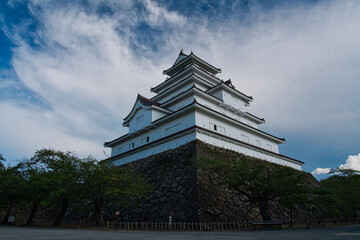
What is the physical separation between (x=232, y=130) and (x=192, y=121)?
5.53 m

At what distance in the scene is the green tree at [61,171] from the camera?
15.5 m

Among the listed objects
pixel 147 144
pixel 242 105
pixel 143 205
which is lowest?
pixel 143 205

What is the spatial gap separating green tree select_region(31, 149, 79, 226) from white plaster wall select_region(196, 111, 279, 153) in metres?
10.7

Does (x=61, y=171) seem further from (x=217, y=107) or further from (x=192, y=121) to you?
(x=217, y=107)

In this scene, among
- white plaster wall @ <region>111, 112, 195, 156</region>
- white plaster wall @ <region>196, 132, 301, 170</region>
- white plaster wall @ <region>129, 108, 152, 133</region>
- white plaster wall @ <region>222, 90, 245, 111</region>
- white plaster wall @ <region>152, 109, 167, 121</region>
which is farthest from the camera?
white plaster wall @ <region>222, 90, 245, 111</region>

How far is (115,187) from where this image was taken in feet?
51.2

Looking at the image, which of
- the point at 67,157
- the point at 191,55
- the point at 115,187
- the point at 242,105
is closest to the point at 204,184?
the point at 115,187

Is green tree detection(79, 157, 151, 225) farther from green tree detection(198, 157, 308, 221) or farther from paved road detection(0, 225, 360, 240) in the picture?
green tree detection(198, 157, 308, 221)

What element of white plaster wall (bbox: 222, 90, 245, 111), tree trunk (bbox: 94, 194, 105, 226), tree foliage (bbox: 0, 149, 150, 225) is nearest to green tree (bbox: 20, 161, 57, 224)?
tree foliage (bbox: 0, 149, 150, 225)

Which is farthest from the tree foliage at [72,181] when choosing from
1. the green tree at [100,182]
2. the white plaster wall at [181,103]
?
the white plaster wall at [181,103]

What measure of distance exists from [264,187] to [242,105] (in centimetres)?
1706

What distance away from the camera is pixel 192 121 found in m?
21.0

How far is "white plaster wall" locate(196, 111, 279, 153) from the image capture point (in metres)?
21.4

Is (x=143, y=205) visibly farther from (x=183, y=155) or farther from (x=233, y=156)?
(x=233, y=156)
